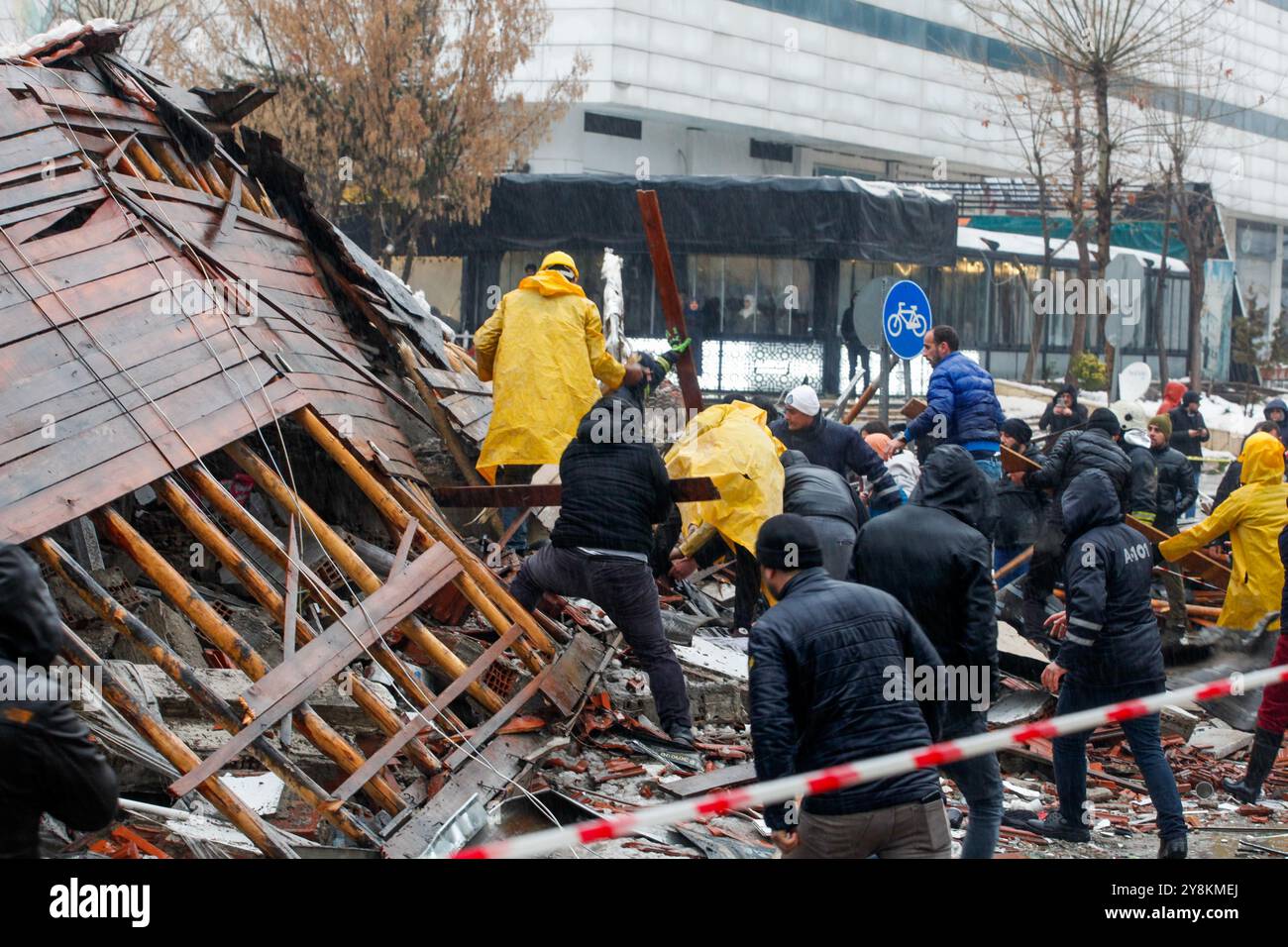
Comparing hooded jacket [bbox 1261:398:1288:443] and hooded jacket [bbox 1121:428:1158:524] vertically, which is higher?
hooded jacket [bbox 1261:398:1288:443]

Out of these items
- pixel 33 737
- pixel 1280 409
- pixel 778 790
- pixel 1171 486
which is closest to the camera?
pixel 33 737

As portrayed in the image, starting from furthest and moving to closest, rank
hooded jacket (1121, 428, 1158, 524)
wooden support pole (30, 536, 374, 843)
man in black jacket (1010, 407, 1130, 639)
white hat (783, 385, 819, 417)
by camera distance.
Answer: hooded jacket (1121, 428, 1158, 524)
white hat (783, 385, 819, 417)
man in black jacket (1010, 407, 1130, 639)
wooden support pole (30, 536, 374, 843)

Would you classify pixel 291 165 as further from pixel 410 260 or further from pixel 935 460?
pixel 410 260

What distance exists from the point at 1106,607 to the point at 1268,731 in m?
1.91

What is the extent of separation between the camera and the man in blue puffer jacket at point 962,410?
962cm

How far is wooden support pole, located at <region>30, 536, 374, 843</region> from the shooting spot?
5738mm

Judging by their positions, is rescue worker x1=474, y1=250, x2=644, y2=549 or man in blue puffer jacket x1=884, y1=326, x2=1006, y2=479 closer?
rescue worker x1=474, y1=250, x2=644, y2=549

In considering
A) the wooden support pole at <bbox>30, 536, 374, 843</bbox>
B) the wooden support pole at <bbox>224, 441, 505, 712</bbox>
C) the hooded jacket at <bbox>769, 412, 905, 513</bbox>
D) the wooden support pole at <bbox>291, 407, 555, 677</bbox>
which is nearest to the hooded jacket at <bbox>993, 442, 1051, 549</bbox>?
the hooded jacket at <bbox>769, 412, 905, 513</bbox>

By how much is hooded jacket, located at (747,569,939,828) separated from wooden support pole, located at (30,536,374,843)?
2.15 m

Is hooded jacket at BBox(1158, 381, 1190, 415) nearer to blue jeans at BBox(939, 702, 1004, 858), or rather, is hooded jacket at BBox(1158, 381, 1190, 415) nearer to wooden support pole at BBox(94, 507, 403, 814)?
blue jeans at BBox(939, 702, 1004, 858)

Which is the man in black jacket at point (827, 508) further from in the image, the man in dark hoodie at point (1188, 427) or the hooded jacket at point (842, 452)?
the man in dark hoodie at point (1188, 427)

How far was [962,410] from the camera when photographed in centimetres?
964

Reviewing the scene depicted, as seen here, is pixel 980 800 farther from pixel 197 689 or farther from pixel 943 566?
pixel 197 689

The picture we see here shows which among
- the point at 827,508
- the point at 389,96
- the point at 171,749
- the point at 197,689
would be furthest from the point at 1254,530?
the point at 389,96
